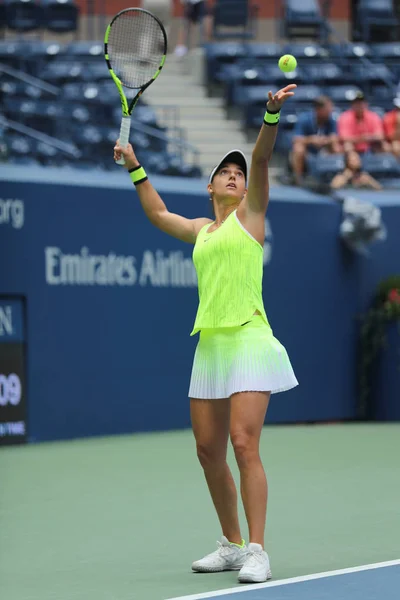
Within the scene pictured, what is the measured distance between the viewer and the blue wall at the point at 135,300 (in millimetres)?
10594

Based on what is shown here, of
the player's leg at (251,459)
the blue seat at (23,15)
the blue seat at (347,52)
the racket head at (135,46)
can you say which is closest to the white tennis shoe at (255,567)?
the player's leg at (251,459)

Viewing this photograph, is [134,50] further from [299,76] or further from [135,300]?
[299,76]

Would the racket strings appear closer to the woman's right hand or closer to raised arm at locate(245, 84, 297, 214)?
the woman's right hand

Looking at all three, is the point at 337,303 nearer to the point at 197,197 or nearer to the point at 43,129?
the point at 197,197

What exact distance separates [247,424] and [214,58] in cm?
1358

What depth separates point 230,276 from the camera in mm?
5484

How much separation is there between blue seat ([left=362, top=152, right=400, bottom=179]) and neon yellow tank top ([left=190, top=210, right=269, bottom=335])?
9193mm

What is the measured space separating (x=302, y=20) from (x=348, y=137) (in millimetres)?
5524

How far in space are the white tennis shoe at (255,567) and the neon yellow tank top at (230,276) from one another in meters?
0.95

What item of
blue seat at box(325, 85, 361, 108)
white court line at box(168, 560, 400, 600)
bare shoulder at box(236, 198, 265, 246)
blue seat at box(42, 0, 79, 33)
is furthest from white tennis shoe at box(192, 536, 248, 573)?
blue seat at box(42, 0, 79, 33)

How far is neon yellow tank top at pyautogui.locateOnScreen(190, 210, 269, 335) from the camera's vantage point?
5457mm

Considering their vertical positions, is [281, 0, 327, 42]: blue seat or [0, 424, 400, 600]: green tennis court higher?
[281, 0, 327, 42]: blue seat

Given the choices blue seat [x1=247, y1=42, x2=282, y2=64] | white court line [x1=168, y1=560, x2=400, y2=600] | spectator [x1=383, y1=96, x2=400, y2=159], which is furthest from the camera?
blue seat [x1=247, y1=42, x2=282, y2=64]

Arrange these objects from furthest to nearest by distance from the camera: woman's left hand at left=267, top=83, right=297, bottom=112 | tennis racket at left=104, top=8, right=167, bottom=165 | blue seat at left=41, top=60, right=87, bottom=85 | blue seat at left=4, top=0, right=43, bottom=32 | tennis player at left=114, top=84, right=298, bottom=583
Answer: blue seat at left=4, top=0, right=43, bottom=32 → blue seat at left=41, top=60, right=87, bottom=85 → tennis racket at left=104, top=8, right=167, bottom=165 → tennis player at left=114, top=84, right=298, bottom=583 → woman's left hand at left=267, top=83, right=297, bottom=112
